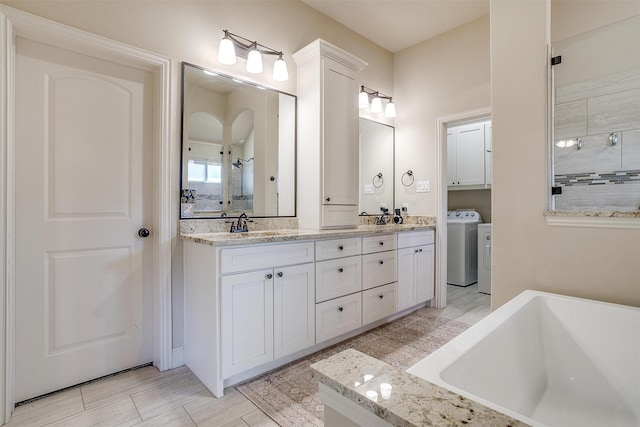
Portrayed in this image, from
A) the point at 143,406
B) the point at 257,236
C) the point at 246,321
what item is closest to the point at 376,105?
the point at 257,236

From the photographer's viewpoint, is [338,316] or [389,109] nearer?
[338,316]

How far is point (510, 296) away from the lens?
1726 mm

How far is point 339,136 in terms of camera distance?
2.67m

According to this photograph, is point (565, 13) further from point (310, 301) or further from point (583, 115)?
point (310, 301)

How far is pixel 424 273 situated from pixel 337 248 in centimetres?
136

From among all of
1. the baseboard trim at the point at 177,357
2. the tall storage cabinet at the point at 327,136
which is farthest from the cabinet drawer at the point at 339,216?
the baseboard trim at the point at 177,357

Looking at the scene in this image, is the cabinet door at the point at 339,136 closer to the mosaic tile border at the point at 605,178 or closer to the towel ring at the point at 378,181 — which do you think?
the towel ring at the point at 378,181

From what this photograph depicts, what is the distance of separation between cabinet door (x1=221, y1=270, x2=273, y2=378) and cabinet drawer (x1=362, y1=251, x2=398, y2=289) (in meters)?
0.93

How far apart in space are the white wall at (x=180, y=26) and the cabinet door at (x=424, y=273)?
1665mm

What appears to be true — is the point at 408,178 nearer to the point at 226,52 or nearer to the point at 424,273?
the point at 424,273

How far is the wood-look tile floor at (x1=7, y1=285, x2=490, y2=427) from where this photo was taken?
59.9 inches

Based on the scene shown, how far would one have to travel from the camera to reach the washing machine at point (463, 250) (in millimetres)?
4188

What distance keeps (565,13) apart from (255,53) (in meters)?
2.46

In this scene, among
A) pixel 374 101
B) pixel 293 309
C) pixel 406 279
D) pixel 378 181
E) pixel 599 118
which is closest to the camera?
pixel 293 309
